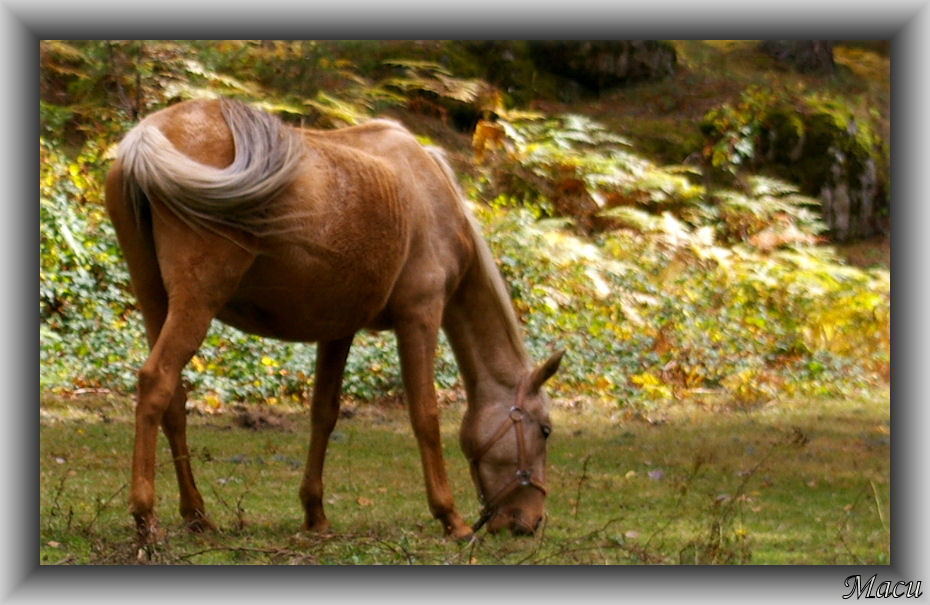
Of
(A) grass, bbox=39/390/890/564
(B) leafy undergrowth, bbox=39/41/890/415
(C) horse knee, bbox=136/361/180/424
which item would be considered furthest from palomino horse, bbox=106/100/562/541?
A: (B) leafy undergrowth, bbox=39/41/890/415

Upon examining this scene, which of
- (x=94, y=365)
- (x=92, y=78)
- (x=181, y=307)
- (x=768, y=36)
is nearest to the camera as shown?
(x=181, y=307)

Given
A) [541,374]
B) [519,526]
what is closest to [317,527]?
[519,526]

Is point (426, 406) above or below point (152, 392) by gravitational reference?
below

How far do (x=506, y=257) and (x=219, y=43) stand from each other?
3322 mm

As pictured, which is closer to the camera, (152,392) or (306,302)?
(152,392)

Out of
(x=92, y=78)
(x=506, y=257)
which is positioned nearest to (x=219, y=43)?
(x=92, y=78)

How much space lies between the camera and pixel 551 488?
706 cm

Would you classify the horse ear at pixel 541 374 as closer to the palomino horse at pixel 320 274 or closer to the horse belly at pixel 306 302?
the palomino horse at pixel 320 274

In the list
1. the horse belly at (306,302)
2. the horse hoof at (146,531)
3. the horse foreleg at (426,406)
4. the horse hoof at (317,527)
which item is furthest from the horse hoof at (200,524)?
the horse foreleg at (426,406)

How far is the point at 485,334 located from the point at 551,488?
1.64 metres

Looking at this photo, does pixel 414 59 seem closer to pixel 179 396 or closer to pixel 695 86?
pixel 695 86

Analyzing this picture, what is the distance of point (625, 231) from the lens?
1256 cm

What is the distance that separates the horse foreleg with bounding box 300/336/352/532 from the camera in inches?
219

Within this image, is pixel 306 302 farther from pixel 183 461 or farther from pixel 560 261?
pixel 560 261
